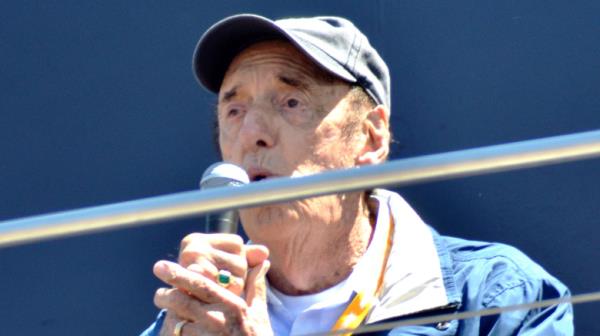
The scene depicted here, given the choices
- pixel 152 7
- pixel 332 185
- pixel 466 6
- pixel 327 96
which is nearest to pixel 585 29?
pixel 466 6

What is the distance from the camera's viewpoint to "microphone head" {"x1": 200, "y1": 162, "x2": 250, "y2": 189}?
8.13 feet

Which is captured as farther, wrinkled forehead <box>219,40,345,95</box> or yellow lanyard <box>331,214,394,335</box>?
wrinkled forehead <box>219,40,345,95</box>

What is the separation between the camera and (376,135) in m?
3.08

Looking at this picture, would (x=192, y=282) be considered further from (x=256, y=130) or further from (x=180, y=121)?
(x=180, y=121)

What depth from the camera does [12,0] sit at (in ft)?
11.7

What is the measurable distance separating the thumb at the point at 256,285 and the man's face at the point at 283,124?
297mm

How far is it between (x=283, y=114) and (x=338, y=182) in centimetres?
108

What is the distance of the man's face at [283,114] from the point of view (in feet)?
9.59

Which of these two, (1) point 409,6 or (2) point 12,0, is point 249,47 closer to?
(1) point 409,6

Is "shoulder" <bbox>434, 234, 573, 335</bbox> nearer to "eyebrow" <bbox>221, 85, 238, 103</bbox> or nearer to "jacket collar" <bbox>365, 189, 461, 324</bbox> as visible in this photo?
"jacket collar" <bbox>365, 189, 461, 324</bbox>

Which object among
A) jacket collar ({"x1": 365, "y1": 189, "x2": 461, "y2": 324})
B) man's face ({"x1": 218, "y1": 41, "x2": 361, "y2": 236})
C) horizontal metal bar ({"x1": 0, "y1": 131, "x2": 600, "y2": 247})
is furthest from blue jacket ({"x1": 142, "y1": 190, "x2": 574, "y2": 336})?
horizontal metal bar ({"x1": 0, "y1": 131, "x2": 600, "y2": 247})

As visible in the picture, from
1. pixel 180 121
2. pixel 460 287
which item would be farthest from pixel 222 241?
pixel 180 121

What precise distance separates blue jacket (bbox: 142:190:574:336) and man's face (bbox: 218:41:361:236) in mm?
168

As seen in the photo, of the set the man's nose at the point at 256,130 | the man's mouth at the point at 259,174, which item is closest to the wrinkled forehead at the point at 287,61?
the man's nose at the point at 256,130
